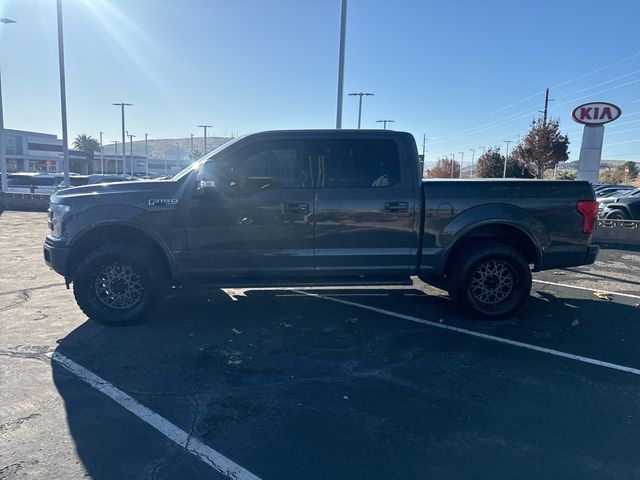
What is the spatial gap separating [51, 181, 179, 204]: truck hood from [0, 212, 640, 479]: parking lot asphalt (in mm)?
1426

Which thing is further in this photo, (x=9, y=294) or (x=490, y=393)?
(x=9, y=294)

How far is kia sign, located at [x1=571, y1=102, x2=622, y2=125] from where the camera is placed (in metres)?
12.6

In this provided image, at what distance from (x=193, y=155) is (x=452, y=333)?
85.0 metres

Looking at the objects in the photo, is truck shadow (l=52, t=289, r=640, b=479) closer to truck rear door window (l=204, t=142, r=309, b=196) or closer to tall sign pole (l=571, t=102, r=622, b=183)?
truck rear door window (l=204, t=142, r=309, b=196)

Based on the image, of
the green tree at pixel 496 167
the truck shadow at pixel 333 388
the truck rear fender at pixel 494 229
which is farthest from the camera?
the green tree at pixel 496 167

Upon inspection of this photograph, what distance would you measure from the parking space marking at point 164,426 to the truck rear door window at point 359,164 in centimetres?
297

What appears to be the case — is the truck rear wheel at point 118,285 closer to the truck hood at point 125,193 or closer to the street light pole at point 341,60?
the truck hood at point 125,193

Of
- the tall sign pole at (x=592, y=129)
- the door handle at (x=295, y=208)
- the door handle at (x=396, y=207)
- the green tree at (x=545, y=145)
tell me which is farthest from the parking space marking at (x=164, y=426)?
the green tree at (x=545, y=145)

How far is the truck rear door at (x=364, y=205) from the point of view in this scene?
5.19 meters

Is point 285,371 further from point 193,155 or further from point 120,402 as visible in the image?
point 193,155

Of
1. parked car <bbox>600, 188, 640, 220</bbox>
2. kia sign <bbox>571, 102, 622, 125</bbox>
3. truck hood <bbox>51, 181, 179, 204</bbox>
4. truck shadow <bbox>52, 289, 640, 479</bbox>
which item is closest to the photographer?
truck shadow <bbox>52, 289, 640, 479</bbox>

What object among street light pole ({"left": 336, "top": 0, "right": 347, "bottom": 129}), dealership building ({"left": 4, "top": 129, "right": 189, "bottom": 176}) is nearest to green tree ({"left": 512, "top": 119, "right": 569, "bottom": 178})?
street light pole ({"left": 336, "top": 0, "right": 347, "bottom": 129})

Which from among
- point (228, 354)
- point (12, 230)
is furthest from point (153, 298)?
point (12, 230)

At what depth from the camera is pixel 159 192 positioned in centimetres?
507
